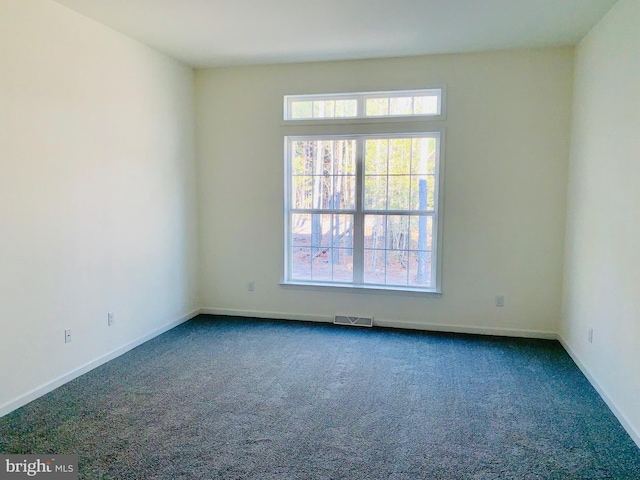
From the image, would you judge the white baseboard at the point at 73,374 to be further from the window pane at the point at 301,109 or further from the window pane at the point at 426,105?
the window pane at the point at 426,105

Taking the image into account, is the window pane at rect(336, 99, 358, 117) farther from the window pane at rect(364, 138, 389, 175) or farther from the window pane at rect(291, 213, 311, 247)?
the window pane at rect(291, 213, 311, 247)

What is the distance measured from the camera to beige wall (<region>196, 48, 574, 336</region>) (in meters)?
4.08

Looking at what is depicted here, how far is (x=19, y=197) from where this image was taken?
279 cm

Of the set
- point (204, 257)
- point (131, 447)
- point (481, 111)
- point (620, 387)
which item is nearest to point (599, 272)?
point (620, 387)

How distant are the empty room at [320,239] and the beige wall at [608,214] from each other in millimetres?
24

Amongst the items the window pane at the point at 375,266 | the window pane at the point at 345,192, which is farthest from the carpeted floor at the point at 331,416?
the window pane at the point at 345,192

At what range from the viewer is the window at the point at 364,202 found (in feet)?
14.6

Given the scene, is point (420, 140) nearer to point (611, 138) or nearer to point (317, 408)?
point (611, 138)

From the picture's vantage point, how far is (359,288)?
463cm

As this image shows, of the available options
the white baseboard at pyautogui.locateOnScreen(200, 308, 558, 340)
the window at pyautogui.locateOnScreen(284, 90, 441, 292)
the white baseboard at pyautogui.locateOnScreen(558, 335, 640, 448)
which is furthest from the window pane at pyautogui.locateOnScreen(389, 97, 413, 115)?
the white baseboard at pyautogui.locateOnScreen(558, 335, 640, 448)

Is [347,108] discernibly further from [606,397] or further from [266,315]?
[606,397]

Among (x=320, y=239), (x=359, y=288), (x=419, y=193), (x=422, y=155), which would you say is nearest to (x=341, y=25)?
(x=422, y=155)

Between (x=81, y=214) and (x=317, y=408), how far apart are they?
89.8 inches

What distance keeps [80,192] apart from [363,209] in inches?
104
